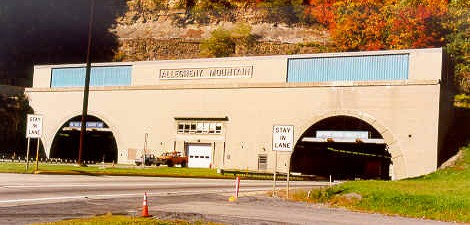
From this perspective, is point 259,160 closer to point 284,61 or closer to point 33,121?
point 284,61

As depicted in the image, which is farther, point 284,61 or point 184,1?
point 184,1

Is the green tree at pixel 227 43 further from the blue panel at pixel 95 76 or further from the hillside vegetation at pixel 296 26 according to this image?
the blue panel at pixel 95 76

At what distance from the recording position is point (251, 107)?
57.3 m

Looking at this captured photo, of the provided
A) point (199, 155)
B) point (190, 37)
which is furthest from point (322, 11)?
point (199, 155)

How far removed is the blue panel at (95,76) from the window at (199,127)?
26.7ft

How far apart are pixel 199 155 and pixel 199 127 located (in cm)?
254

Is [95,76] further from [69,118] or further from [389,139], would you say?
[389,139]

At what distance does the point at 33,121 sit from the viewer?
33438mm

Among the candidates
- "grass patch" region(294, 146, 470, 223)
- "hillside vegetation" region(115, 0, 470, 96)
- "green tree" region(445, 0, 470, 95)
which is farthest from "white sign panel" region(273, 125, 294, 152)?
"green tree" region(445, 0, 470, 95)

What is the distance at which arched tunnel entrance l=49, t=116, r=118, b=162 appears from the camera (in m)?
66.9

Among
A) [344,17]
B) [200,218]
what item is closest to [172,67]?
[344,17]

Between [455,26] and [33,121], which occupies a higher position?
[455,26]

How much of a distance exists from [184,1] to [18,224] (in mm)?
98585

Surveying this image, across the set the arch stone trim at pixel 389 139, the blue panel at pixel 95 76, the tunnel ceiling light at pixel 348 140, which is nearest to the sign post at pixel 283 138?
the arch stone trim at pixel 389 139
